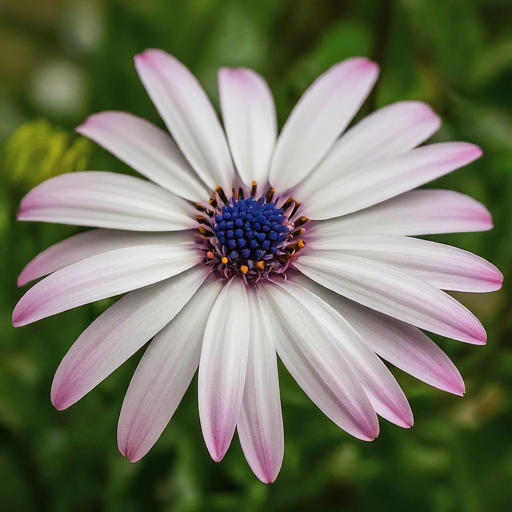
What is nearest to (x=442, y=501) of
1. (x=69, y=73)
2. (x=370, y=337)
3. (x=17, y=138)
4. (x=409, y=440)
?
(x=409, y=440)

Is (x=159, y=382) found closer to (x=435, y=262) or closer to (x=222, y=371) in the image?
(x=222, y=371)

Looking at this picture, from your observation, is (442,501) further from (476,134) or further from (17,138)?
(17,138)

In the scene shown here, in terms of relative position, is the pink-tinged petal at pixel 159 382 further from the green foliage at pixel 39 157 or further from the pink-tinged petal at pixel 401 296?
the green foliage at pixel 39 157

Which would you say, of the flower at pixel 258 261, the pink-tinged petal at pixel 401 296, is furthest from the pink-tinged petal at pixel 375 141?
the pink-tinged petal at pixel 401 296

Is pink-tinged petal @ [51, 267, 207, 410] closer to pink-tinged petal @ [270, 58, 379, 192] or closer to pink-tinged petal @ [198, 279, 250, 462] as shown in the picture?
pink-tinged petal @ [198, 279, 250, 462]

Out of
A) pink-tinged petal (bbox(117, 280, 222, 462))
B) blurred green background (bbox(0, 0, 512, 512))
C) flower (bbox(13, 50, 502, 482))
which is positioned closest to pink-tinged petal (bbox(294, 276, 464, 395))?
flower (bbox(13, 50, 502, 482))
